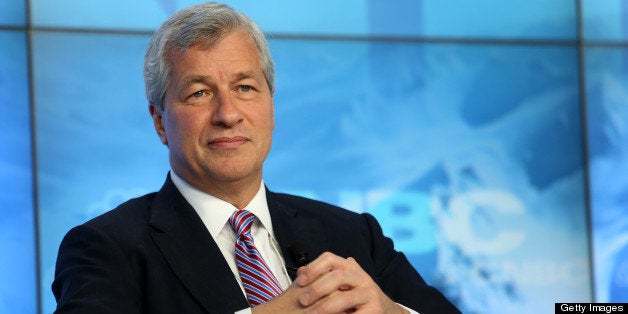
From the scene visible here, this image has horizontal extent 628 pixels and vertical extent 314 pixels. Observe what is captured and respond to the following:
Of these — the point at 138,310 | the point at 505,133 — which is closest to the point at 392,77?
the point at 505,133

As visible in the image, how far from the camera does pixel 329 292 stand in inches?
88.0

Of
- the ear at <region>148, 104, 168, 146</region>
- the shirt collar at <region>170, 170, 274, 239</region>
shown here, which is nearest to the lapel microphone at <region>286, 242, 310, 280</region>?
the shirt collar at <region>170, 170, 274, 239</region>

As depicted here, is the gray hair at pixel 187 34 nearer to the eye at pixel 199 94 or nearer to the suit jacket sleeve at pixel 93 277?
the eye at pixel 199 94

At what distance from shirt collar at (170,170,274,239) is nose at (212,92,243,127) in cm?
20

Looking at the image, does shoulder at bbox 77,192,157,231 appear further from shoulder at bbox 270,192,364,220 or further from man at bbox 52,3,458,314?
shoulder at bbox 270,192,364,220

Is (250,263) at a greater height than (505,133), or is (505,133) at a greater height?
(505,133)

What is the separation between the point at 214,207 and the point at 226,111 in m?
0.26

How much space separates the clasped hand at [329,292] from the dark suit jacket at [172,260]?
0.18 metres

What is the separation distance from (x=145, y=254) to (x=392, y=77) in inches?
119

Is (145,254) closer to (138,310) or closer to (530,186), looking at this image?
(138,310)

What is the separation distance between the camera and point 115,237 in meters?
2.37

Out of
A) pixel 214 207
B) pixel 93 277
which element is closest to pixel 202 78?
pixel 214 207

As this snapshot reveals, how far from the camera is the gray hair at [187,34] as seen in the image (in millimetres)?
2527

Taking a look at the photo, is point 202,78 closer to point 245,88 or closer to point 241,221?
point 245,88
